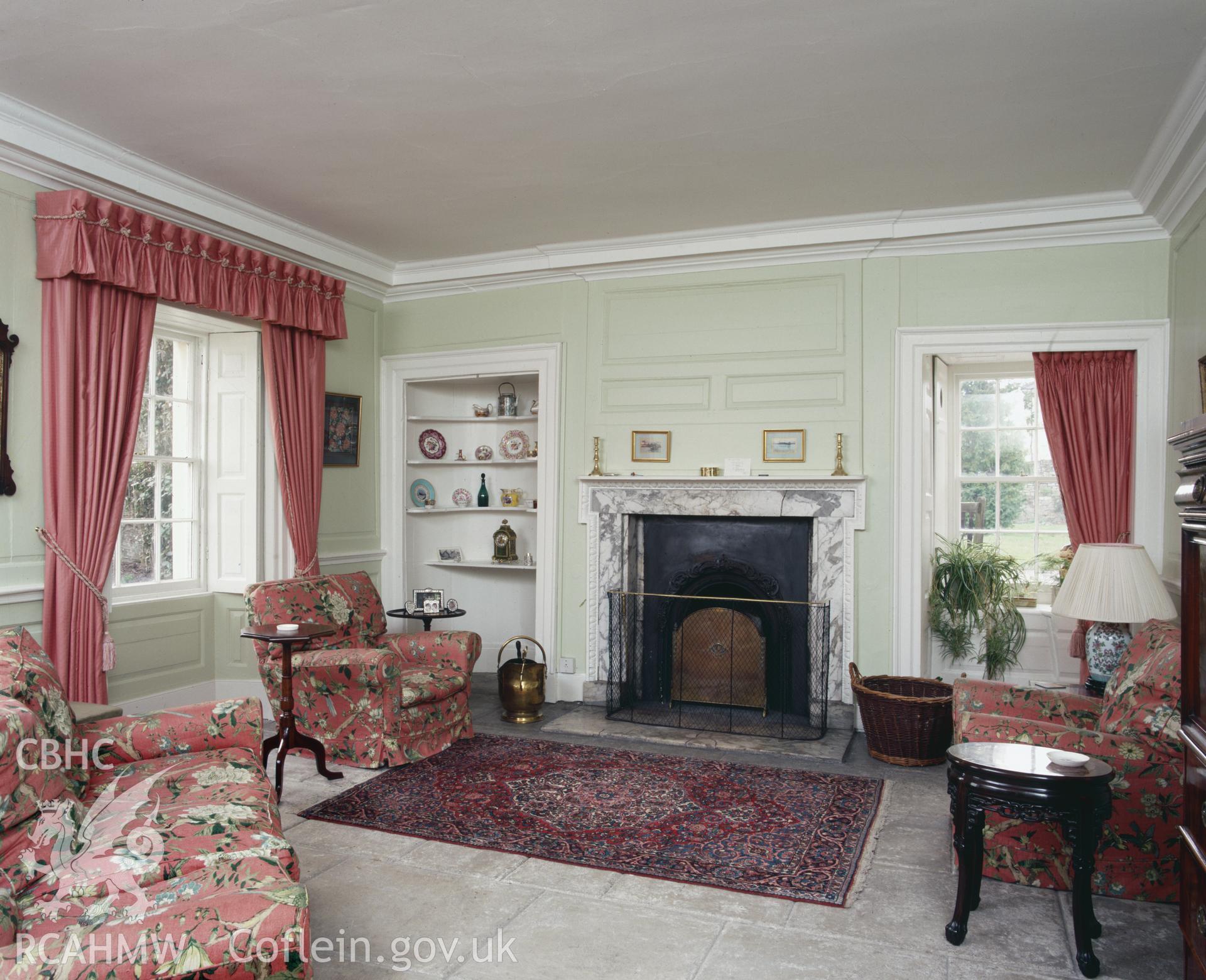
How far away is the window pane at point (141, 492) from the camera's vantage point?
510 cm

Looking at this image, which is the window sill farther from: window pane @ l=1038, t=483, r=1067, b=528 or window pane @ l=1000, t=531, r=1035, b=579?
window pane @ l=1038, t=483, r=1067, b=528

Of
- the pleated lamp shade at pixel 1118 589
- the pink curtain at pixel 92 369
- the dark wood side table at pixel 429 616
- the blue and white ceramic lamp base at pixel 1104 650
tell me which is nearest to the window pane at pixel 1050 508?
the blue and white ceramic lamp base at pixel 1104 650

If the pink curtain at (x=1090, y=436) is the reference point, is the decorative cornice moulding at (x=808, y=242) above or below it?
above

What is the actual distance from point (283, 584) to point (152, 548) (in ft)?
3.93

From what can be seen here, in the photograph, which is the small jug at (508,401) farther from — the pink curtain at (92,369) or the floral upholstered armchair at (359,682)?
the pink curtain at (92,369)

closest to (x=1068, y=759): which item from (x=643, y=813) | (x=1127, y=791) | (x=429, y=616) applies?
(x=1127, y=791)

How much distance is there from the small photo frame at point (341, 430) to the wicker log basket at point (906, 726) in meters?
3.52

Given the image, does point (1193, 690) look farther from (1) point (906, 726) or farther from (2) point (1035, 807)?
(1) point (906, 726)

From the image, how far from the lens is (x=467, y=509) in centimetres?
654

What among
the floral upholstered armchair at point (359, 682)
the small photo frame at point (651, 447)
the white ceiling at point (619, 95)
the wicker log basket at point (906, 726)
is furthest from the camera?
the small photo frame at point (651, 447)

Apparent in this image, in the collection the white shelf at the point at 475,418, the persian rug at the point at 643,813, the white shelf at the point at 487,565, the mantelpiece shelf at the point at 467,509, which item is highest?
the white shelf at the point at 475,418

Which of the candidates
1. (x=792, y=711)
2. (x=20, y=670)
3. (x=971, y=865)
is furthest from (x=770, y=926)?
(x=792, y=711)

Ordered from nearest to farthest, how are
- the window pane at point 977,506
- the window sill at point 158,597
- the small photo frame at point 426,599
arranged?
the window sill at point 158,597 < the small photo frame at point 426,599 < the window pane at point 977,506

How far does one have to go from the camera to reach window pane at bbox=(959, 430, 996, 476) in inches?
245
